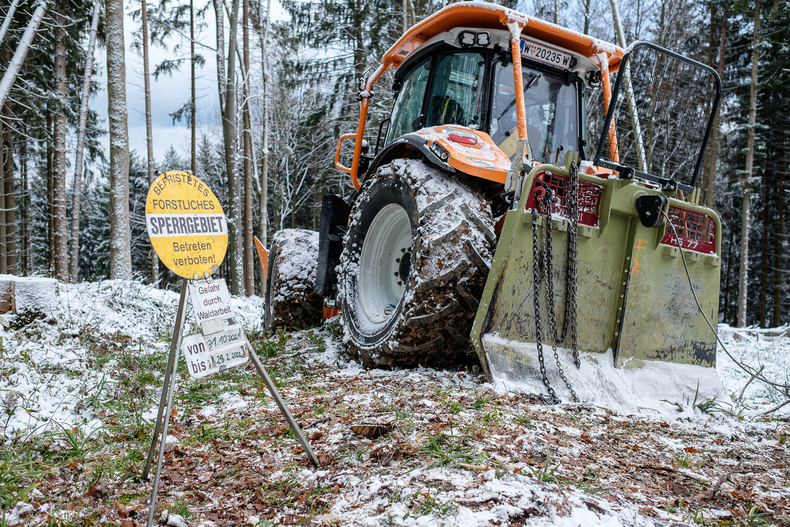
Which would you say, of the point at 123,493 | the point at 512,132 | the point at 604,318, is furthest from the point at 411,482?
the point at 512,132

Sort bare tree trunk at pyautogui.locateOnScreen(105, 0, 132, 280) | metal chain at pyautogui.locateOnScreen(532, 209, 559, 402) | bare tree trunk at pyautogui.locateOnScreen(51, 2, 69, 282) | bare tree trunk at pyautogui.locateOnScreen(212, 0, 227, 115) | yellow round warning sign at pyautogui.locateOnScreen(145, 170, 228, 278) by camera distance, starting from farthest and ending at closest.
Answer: bare tree trunk at pyautogui.locateOnScreen(212, 0, 227, 115), bare tree trunk at pyautogui.locateOnScreen(51, 2, 69, 282), bare tree trunk at pyautogui.locateOnScreen(105, 0, 132, 280), metal chain at pyautogui.locateOnScreen(532, 209, 559, 402), yellow round warning sign at pyautogui.locateOnScreen(145, 170, 228, 278)

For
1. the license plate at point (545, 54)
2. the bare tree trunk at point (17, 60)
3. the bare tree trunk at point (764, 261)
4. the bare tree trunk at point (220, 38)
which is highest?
the bare tree trunk at point (220, 38)

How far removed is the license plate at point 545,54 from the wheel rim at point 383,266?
5.13ft

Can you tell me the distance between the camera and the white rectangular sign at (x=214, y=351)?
2266mm

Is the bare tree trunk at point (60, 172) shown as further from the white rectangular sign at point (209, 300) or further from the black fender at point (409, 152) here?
the white rectangular sign at point (209, 300)

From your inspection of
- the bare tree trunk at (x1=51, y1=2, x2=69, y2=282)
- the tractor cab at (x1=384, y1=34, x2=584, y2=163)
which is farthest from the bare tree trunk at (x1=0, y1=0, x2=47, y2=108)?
the tractor cab at (x1=384, y1=34, x2=584, y2=163)

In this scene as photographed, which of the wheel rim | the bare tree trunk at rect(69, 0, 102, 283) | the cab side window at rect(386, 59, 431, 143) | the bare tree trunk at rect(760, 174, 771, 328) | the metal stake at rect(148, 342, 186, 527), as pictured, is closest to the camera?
the metal stake at rect(148, 342, 186, 527)

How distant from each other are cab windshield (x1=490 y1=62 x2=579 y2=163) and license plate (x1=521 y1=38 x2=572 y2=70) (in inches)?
3.8

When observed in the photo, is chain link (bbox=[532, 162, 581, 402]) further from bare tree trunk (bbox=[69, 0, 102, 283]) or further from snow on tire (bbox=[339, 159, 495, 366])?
bare tree trunk (bbox=[69, 0, 102, 283])

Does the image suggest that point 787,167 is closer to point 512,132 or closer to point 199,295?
point 512,132

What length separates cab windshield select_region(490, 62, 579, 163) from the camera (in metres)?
4.00

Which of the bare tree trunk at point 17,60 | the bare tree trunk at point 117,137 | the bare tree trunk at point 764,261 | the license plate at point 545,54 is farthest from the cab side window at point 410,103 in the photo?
the bare tree trunk at point 764,261

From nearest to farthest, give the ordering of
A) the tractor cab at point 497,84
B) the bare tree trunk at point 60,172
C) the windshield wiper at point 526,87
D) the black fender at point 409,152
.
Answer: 1. the black fender at point 409,152
2. the tractor cab at point 497,84
3. the windshield wiper at point 526,87
4. the bare tree trunk at point 60,172

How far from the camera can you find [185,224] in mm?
2387
